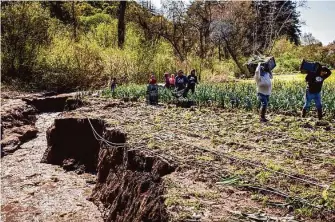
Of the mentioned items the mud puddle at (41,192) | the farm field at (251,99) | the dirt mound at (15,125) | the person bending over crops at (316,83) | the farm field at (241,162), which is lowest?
the mud puddle at (41,192)

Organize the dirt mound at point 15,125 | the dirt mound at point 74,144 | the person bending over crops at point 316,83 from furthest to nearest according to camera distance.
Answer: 1. the dirt mound at point 15,125
2. the dirt mound at point 74,144
3. the person bending over crops at point 316,83

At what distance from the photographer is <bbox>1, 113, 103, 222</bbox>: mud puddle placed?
25.7 feet

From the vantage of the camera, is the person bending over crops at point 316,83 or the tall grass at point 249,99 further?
the tall grass at point 249,99

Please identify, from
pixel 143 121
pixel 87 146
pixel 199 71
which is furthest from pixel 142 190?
pixel 199 71

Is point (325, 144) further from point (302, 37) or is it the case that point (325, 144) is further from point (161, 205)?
point (302, 37)

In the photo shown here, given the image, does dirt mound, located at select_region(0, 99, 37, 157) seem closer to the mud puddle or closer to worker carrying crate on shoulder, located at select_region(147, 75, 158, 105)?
the mud puddle

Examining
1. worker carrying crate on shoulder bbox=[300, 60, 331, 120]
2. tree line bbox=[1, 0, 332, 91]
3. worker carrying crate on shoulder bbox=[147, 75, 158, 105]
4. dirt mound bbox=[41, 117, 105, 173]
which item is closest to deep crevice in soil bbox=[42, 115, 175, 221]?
dirt mound bbox=[41, 117, 105, 173]

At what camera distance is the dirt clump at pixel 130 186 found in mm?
5336

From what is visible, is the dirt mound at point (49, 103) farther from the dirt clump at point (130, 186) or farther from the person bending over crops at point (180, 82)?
the dirt clump at point (130, 186)

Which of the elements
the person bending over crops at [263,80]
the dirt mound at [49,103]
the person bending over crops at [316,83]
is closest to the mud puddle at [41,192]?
the person bending over crops at [263,80]

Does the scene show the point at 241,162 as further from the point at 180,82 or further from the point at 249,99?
the point at 180,82

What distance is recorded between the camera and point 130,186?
258 inches


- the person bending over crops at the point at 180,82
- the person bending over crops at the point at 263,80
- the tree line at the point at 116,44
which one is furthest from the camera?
the tree line at the point at 116,44

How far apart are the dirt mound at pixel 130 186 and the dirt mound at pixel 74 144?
4.45 ft
